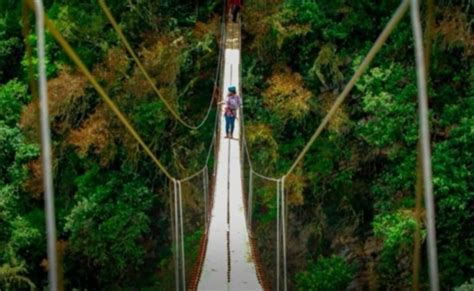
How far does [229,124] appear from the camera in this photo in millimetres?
10234

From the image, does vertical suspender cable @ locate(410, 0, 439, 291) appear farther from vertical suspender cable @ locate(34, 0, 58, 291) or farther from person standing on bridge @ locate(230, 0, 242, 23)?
person standing on bridge @ locate(230, 0, 242, 23)

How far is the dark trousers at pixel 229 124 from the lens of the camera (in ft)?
32.7

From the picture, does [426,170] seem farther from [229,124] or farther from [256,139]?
[256,139]

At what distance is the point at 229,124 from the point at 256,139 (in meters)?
0.50

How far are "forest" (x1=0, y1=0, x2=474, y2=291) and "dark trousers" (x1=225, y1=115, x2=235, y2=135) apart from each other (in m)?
0.31

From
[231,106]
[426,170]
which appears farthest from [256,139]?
[426,170]

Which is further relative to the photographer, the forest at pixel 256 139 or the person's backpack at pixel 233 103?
the person's backpack at pixel 233 103

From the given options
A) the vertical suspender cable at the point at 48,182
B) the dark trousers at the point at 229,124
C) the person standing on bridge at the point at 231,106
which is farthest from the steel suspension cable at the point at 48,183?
the dark trousers at the point at 229,124

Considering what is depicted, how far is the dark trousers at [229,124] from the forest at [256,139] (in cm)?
31

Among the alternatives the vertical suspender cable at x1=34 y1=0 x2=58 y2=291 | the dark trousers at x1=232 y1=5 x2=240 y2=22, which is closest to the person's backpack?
the dark trousers at x1=232 y1=5 x2=240 y2=22

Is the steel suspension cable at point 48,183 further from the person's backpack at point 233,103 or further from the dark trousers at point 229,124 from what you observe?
the dark trousers at point 229,124

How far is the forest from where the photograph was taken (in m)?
8.43

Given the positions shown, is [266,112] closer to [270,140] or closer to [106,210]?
[270,140]

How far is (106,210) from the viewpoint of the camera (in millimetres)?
9820
